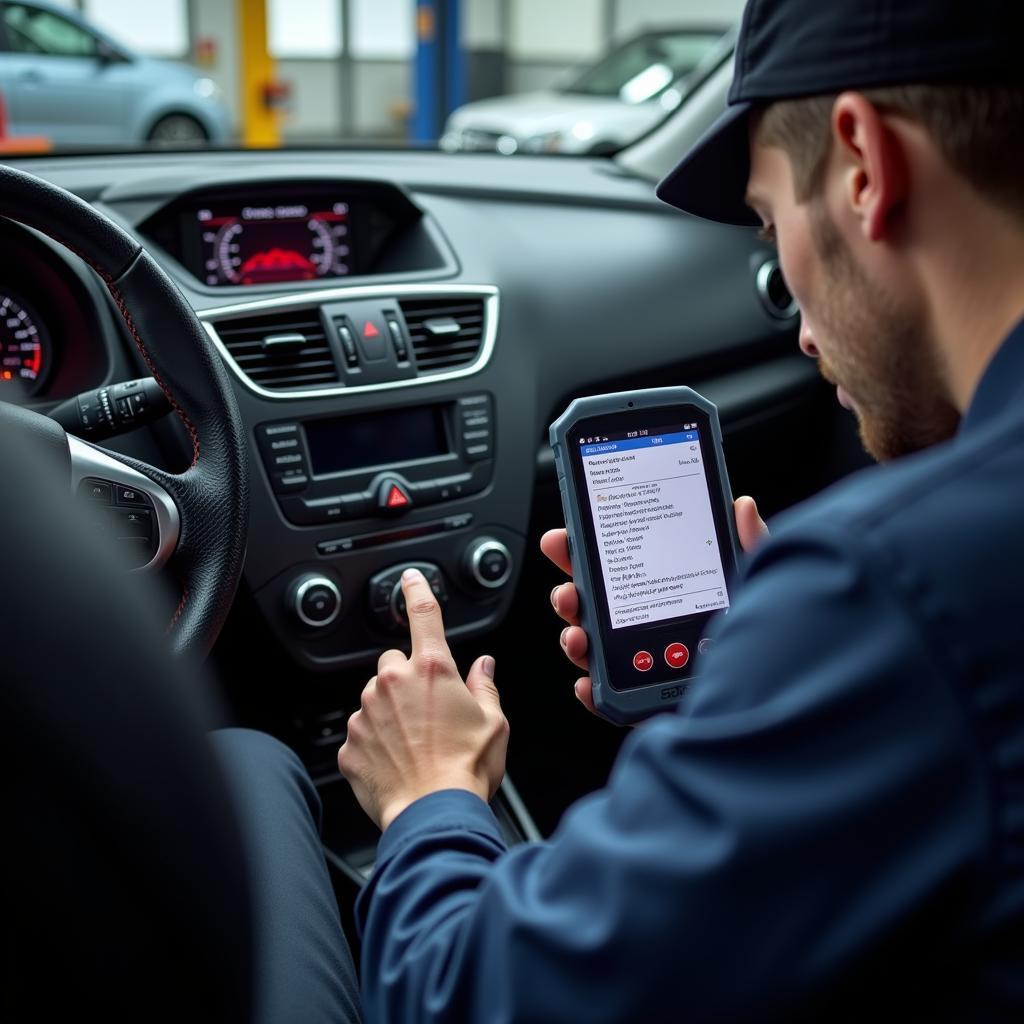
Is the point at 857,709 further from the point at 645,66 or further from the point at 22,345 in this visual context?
→ the point at 645,66

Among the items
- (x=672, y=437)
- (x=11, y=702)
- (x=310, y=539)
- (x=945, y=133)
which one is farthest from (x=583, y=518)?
(x=11, y=702)

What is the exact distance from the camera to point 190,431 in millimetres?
1251

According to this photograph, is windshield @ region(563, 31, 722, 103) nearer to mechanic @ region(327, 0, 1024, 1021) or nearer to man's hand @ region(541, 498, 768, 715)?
man's hand @ region(541, 498, 768, 715)

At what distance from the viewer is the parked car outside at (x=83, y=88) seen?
7762mm

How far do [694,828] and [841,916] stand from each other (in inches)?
2.9

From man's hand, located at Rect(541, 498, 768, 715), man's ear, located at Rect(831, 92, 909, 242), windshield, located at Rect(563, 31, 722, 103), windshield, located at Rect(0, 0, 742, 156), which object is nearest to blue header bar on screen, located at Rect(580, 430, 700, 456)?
man's hand, located at Rect(541, 498, 768, 715)

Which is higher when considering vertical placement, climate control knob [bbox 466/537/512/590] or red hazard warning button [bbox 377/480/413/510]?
red hazard warning button [bbox 377/480/413/510]

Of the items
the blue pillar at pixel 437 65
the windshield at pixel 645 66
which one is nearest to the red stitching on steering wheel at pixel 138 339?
the windshield at pixel 645 66

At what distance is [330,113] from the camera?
47.0ft

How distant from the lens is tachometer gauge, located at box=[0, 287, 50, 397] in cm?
158

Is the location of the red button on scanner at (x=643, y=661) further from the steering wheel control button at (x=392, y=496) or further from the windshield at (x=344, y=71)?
the windshield at (x=344, y=71)

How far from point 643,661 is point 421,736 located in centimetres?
40

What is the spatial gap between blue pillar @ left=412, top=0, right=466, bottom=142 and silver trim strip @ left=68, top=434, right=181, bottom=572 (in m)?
10.2

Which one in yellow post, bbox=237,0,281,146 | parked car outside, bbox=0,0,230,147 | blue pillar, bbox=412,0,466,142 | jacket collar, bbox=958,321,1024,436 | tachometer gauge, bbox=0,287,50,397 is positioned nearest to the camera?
jacket collar, bbox=958,321,1024,436
